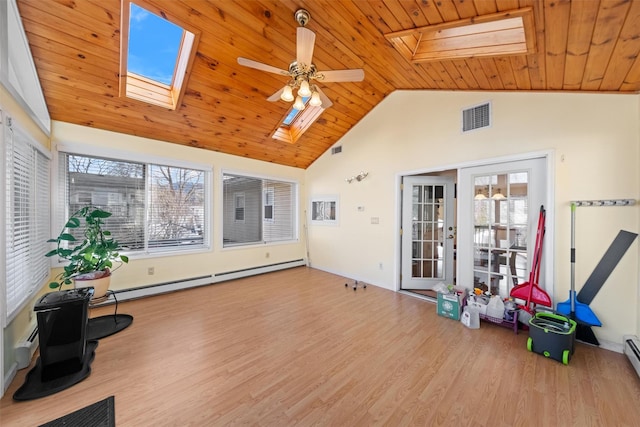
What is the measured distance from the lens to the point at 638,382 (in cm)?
200

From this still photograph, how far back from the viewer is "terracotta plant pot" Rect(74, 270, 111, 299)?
2799 mm

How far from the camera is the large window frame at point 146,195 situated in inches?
130

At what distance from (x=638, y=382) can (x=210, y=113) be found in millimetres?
5490

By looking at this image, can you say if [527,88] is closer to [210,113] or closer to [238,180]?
[210,113]

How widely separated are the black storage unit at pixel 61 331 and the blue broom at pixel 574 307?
471 cm

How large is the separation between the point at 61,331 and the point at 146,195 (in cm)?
244

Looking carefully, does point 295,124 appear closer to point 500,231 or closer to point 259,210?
point 259,210

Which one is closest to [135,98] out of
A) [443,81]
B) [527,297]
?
[443,81]

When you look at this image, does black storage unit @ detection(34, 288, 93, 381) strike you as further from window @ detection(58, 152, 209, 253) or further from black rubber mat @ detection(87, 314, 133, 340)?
window @ detection(58, 152, 209, 253)

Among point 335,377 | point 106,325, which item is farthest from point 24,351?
point 335,377

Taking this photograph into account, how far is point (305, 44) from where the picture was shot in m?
2.22

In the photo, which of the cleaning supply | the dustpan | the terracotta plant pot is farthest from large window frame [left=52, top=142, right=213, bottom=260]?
the dustpan

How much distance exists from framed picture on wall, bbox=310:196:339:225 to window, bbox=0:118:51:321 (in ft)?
14.6

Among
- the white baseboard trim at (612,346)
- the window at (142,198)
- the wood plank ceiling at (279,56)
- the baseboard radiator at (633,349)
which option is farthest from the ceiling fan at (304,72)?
the white baseboard trim at (612,346)
